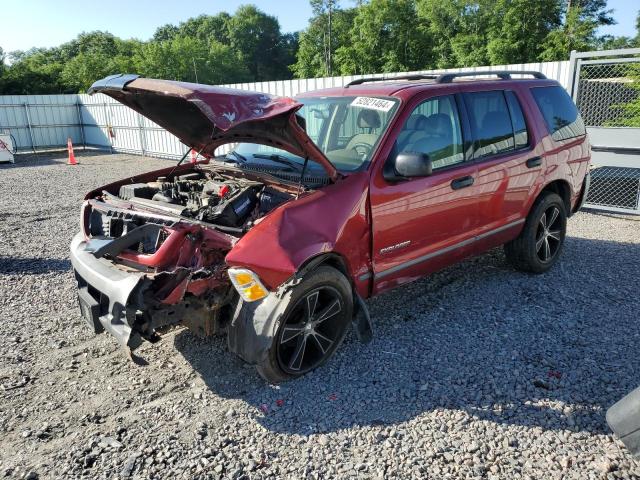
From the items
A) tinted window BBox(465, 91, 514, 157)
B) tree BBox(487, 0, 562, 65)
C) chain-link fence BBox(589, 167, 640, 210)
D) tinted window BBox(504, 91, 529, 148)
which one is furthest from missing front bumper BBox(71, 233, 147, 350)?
tree BBox(487, 0, 562, 65)

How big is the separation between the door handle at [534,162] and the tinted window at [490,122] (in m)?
0.29

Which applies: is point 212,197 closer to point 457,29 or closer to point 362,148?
point 362,148

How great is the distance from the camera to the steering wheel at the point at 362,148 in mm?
3869

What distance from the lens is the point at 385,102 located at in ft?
13.4

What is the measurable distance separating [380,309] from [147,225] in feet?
7.52

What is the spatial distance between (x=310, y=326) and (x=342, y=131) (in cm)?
172

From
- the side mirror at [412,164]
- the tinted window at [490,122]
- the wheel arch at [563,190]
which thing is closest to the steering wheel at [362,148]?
the side mirror at [412,164]

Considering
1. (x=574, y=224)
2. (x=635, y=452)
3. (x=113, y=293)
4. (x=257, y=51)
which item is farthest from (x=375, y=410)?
(x=257, y=51)

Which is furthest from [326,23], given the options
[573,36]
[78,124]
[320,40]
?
[78,124]

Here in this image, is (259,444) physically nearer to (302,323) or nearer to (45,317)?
(302,323)

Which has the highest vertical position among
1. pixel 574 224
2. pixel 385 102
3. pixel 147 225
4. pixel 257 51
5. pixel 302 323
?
pixel 257 51

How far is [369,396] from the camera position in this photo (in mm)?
3389

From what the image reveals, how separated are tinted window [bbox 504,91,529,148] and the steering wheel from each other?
1.87 m

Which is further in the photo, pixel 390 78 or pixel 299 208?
pixel 390 78
